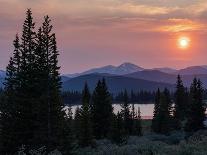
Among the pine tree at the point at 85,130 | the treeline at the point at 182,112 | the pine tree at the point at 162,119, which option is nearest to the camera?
the pine tree at the point at 85,130

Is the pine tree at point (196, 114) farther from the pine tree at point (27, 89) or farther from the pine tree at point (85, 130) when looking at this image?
the pine tree at point (27, 89)

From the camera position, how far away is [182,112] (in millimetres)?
93500

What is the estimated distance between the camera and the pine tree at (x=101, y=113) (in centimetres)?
6606

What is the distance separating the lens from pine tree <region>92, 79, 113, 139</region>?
66.1 meters

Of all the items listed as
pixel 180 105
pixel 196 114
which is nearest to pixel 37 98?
pixel 196 114

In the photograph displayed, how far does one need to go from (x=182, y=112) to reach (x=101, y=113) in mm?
32440

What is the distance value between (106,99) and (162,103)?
58.1 ft

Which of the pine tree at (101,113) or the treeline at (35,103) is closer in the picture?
the treeline at (35,103)

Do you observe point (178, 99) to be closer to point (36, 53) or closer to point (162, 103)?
point (162, 103)

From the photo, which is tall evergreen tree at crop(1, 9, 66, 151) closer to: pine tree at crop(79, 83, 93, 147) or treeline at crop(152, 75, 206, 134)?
pine tree at crop(79, 83, 93, 147)

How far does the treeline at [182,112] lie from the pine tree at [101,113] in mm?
13849

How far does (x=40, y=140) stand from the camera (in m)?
40.1

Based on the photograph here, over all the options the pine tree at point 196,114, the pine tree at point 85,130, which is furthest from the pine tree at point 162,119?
the pine tree at point 85,130

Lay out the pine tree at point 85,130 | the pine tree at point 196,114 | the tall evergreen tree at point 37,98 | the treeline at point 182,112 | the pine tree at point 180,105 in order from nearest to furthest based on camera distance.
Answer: the tall evergreen tree at point 37,98, the pine tree at point 85,130, the pine tree at point 196,114, the treeline at point 182,112, the pine tree at point 180,105
